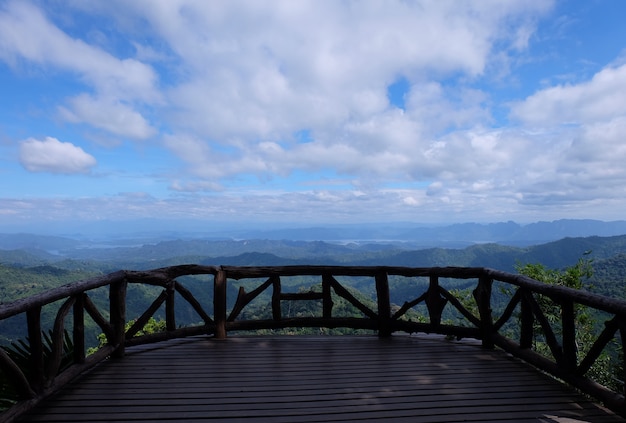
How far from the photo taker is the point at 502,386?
13.3ft

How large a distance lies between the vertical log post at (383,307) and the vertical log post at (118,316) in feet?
12.2

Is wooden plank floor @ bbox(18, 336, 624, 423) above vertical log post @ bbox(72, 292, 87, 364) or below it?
below

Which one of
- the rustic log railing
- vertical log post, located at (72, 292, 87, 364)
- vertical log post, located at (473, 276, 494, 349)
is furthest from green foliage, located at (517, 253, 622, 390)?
vertical log post, located at (72, 292, 87, 364)

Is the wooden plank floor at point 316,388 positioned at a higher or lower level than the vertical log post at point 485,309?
lower

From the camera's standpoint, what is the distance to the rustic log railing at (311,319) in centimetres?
349

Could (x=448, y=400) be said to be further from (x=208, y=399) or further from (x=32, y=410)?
(x=32, y=410)

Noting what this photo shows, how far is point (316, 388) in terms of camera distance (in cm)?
397

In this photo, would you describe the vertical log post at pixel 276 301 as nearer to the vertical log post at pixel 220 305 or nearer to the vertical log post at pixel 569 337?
the vertical log post at pixel 220 305

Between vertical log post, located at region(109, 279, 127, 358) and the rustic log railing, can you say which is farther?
vertical log post, located at region(109, 279, 127, 358)

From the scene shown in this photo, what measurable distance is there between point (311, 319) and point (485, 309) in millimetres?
2686

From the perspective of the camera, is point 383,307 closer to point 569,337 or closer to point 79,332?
point 569,337

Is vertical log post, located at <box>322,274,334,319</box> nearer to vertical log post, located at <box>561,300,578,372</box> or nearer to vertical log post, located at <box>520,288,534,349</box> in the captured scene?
vertical log post, located at <box>520,288,534,349</box>

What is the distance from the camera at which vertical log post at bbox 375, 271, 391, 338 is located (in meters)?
6.22

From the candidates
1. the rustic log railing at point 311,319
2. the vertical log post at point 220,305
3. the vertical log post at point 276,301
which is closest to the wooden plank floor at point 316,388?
the rustic log railing at point 311,319
